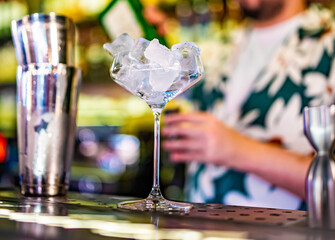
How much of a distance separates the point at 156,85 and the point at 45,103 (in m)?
0.29

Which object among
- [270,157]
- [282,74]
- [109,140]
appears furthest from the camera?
[109,140]

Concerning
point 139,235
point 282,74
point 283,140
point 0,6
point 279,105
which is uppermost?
point 0,6

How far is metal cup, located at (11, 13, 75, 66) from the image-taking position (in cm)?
93

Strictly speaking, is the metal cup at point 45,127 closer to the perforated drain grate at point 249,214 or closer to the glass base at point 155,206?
the glass base at point 155,206

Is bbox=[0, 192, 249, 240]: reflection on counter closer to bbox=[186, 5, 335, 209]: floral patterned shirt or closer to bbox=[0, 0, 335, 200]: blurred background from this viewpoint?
bbox=[186, 5, 335, 209]: floral patterned shirt

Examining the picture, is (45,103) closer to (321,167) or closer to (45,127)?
(45,127)

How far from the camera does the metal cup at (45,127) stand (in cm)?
90

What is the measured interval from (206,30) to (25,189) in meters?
1.66

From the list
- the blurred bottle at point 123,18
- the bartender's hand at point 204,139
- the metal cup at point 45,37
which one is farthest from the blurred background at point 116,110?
the metal cup at point 45,37

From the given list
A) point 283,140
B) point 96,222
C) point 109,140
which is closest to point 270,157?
point 283,140

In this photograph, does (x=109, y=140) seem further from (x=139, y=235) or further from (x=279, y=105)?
(x=139, y=235)

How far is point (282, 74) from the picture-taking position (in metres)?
1.74

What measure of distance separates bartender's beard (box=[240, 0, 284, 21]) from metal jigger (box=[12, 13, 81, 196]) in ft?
3.61

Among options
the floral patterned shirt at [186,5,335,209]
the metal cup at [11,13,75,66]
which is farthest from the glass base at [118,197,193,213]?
the floral patterned shirt at [186,5,335,209]
